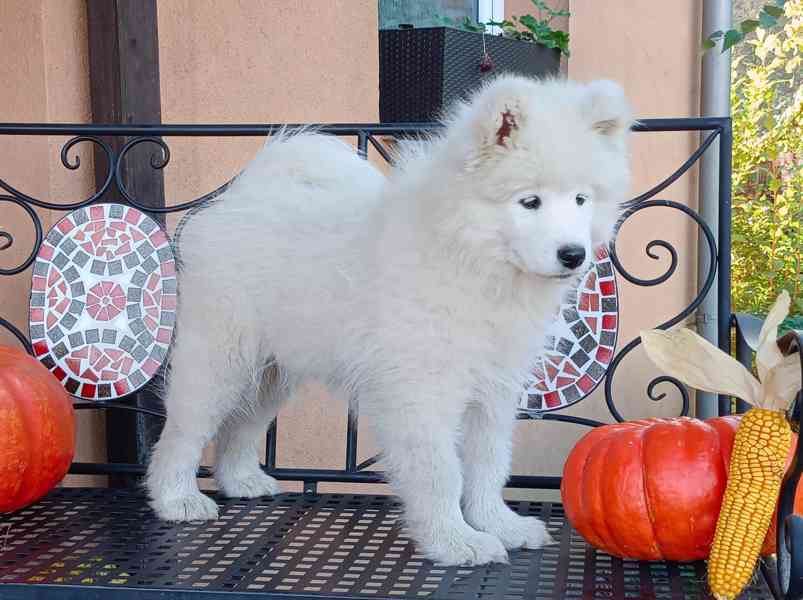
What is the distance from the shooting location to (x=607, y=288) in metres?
3.13

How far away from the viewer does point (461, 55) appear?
5.39 m

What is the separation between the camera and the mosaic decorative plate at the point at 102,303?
10.4 feet

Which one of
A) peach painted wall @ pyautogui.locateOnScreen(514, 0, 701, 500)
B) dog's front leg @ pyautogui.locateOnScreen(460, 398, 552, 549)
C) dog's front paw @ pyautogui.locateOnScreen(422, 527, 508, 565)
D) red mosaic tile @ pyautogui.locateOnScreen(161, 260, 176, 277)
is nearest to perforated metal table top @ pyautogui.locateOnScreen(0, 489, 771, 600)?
dog's front paw @ pyautogui.locateOnScreen(422, 527, 508, 565)

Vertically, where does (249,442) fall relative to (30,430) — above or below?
below

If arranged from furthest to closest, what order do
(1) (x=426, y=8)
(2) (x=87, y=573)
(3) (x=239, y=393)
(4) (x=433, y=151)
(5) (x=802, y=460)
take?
(1) (x=426, y=8)
(3) (x=239, y=393)
(4) (x=433, y=151)
(2) (x=87, y=573)
(5) (x=802, y=460)

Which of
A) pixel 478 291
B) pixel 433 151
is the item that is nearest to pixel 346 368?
pixel 478 291

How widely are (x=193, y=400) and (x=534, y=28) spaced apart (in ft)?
11.2

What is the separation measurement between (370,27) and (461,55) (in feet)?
1.58

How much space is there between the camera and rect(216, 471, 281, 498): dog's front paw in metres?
3.16

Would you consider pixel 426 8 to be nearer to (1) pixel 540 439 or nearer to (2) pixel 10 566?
(1) pixel 540 439

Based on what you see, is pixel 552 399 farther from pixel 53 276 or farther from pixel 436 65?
pixel 436 65

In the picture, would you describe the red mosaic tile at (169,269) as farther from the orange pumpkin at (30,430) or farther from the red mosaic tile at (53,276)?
the orange pumpkin at (30,430)

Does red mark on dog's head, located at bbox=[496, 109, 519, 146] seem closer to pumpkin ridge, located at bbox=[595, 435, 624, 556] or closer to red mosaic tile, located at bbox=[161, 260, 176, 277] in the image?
pumpkin ridge, located at bbox=[595, 435, 624, 556]

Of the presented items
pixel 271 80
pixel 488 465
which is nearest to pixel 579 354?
pixel 488 465
